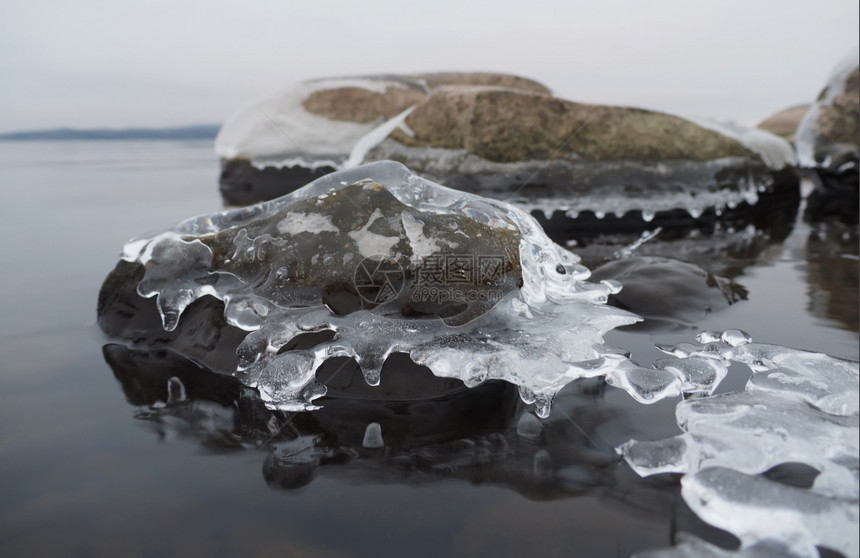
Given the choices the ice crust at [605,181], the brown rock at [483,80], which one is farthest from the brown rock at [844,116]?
the brown rock at [483,80]

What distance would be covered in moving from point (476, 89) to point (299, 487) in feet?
20.6

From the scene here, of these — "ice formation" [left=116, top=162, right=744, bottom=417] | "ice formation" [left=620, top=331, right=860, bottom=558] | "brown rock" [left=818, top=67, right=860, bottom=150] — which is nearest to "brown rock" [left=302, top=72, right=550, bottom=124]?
"brown rock" [left=818, top=67, right=860, bottom=150]

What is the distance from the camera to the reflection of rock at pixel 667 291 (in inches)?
130

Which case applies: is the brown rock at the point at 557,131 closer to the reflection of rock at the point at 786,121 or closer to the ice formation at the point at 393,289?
the ice formation at the point at 393,289

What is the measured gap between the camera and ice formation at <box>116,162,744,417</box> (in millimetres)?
2332

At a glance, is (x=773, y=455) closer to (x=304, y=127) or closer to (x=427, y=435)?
(x=427, y=435)

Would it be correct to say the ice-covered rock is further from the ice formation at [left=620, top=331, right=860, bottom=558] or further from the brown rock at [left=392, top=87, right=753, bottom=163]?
the ice formation at [left=620, top=331, right=860, bottom=558]

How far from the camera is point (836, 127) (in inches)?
353

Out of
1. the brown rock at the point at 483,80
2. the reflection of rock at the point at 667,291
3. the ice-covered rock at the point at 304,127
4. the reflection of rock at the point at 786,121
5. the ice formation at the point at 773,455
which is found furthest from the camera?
the reflection of rock at the point at 786,121

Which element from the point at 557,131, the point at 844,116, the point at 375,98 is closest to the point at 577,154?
the point at 557,131

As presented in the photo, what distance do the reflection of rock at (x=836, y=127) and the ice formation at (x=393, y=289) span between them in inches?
309

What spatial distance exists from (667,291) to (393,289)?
5.56 ft

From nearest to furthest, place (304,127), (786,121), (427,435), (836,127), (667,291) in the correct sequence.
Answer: (427,435)
(667,291)
(836,127)
(304,127)
(786,121)

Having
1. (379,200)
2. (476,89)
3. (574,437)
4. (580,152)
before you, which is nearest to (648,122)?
(580,152)
